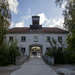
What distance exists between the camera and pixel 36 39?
29.5m

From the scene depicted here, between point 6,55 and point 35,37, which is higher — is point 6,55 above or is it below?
below

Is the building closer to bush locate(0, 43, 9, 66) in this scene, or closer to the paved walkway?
bush locate(0, 43, 9, 66)


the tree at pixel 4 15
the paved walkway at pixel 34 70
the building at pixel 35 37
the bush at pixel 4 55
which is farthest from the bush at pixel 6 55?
the building at pixel 35 37

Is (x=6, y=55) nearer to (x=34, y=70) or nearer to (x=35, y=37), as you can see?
(x=34, y=70)

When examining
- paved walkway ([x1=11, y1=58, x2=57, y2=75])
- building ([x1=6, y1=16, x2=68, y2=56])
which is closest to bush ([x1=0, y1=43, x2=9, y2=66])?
paved walkway ([x1=11, y1=58, x2=57, y2=75])

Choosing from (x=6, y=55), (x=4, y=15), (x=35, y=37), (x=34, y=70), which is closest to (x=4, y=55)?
(x=6, y=55)

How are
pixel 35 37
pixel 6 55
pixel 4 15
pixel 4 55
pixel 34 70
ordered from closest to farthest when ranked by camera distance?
pixel 34 70, pixel 4 55, pixel 6 55, pixel 4 15, pixel 35 37

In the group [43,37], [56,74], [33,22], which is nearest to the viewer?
[56,74]

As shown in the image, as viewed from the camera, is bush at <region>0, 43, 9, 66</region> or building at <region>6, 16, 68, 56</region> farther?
building at <region>6, 16, 68, 56</region>

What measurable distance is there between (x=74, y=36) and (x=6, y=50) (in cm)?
893

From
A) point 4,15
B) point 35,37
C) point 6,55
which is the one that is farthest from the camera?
point 35,37

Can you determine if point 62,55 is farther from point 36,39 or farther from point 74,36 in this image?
point 36,39

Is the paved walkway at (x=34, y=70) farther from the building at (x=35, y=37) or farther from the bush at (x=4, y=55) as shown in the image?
the building at (x=35, y=37)

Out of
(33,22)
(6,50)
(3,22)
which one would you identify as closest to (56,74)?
(6,50)
